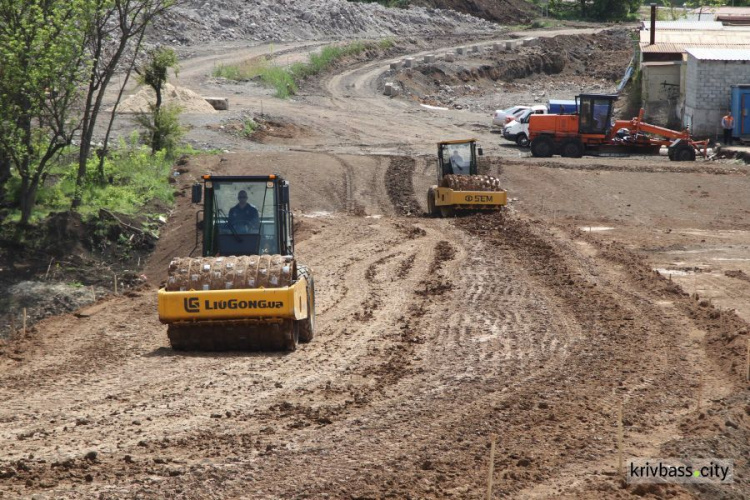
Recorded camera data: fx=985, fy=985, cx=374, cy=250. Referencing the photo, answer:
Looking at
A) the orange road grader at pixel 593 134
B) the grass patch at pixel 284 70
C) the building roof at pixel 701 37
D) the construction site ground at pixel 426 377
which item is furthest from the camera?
the grass patch at pixel 284 70

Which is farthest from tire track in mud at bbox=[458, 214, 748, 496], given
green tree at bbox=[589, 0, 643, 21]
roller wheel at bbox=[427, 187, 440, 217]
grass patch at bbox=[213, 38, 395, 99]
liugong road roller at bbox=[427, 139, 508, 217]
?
green tree at bbox=[589, 0, 643, 21]

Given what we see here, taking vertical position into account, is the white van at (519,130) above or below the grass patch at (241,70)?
below

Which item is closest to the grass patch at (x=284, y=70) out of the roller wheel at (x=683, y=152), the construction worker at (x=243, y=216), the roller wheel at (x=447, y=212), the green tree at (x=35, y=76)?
the roller wheel at (x=683, y=152)

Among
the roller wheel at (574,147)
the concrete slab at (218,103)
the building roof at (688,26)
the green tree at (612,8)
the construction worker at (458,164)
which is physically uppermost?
the green tree at (612,8)

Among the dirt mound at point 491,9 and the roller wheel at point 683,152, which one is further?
the dirt mound at point 491,9

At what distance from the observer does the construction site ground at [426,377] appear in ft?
29.4

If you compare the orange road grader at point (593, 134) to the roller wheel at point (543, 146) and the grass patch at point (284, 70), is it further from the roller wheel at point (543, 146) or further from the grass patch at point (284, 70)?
the grass patch at point (284, 70)

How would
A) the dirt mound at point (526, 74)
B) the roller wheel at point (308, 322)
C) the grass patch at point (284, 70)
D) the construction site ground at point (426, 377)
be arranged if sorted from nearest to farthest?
the construction site ground at point (426, 377) < the roller wheel at point (308, 322) < the grass patch at point (284, 70) < the dirt mound at point (526, 74)

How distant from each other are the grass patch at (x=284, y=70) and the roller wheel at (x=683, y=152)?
22.6m

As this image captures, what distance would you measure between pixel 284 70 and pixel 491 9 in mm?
37016

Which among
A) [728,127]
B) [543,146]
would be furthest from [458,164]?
[728,127]

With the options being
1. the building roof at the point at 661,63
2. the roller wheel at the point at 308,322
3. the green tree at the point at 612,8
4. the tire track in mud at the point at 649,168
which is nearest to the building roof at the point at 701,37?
the building roof at the point at 661,63

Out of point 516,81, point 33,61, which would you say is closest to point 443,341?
point 33,61

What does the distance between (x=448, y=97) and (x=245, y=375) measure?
48376mm
